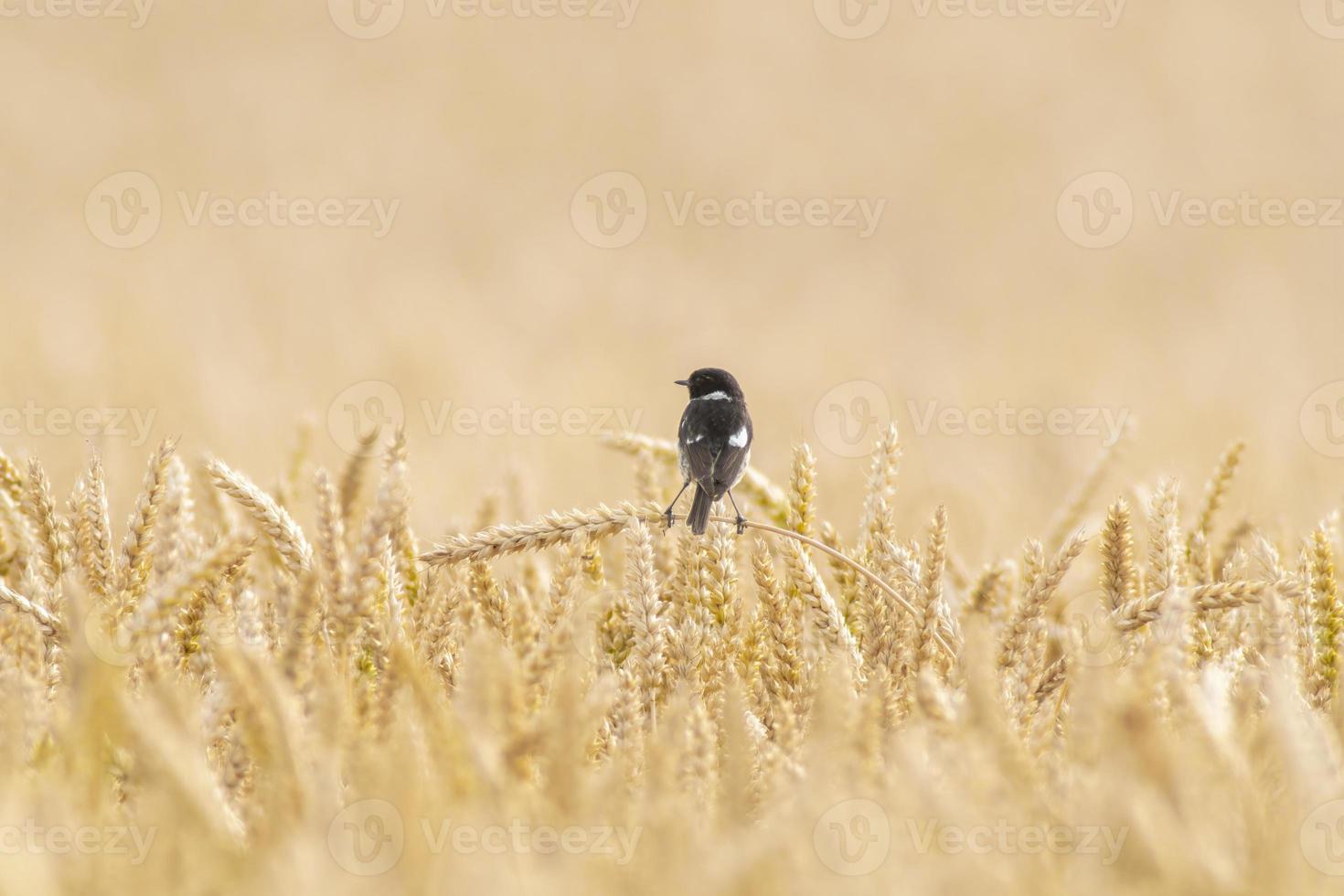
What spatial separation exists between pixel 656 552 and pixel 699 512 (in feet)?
0.52

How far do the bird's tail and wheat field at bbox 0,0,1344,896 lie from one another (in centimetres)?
4

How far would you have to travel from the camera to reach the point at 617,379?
9.30m

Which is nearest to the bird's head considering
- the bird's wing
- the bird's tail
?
the bird's wing

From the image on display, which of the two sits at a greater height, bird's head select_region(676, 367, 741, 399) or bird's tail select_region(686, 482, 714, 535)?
bird's head select_region(676, 367, 741, 399)

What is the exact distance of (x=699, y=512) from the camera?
3336 mm

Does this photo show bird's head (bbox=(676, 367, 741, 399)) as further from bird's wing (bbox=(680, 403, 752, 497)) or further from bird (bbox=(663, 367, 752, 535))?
bird's wing (bbox=(680, 403, 752, 497))

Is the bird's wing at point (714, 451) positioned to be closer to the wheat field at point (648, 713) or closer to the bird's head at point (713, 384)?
the wheat field at point (648, 713)

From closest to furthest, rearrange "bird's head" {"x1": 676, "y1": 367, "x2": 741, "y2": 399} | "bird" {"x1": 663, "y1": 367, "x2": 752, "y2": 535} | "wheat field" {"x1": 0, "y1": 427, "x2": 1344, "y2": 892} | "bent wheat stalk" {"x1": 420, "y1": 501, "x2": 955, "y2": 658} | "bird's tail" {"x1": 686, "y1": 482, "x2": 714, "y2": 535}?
"wheat field" {"x1": 0, "y1": 427, "x2": 1344, "y2": 892}, "bent wheat stalk" {"x1": 420, "y1": 501, "x2": 955, "y2": 658}, "bird's tail" {"x1": 686, "y1": 482, "x2": 714, "y2": 535}, "bird" {"x1": 663, "y1": 367, "x2": 752, "y2": 535}, "bird's head" {"x1": 676, "y1": 367, "x2": 741, "y2": 399}

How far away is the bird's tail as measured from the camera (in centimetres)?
321

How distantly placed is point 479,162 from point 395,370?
1189 centimetres

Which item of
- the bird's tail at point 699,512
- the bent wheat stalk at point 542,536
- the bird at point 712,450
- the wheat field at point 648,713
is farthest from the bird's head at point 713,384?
the bent wheat stalk at point 542,536

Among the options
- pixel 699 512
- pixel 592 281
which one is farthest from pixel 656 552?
pixel 592 281

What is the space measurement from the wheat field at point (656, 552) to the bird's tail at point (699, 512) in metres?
0.04

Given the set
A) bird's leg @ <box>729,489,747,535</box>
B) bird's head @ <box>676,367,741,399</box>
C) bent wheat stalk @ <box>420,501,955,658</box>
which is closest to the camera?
bent wheat stalk @ <box>420,501,955,658</box>
